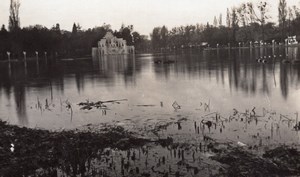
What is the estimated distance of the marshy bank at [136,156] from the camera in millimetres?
9062

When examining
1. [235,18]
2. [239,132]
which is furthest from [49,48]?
[239,132]

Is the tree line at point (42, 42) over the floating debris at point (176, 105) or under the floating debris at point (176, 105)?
over

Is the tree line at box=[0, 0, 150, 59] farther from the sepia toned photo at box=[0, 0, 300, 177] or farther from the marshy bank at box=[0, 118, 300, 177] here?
the marshy bank at box=[0, 118, 300, 177]

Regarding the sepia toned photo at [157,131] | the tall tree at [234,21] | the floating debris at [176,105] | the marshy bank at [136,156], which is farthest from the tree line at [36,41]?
the marshy bank at [136,156]

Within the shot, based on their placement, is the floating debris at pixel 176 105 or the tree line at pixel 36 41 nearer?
the floating debris at pixel 176 105

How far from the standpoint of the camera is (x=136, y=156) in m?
10.4

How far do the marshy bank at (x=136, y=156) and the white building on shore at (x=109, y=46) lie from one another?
122 metres

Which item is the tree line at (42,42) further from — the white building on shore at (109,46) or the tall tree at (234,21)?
the tall tree at (234,21)

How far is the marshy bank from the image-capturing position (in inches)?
357

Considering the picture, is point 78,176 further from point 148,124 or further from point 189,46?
point 189,46

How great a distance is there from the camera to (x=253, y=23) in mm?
138375

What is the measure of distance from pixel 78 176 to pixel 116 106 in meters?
10.7

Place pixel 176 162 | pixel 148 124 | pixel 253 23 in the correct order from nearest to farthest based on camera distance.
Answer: pixel 176 162, pixel 148 124, pixel 253 23

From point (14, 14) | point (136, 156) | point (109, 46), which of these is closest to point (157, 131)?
point (136, 156)
